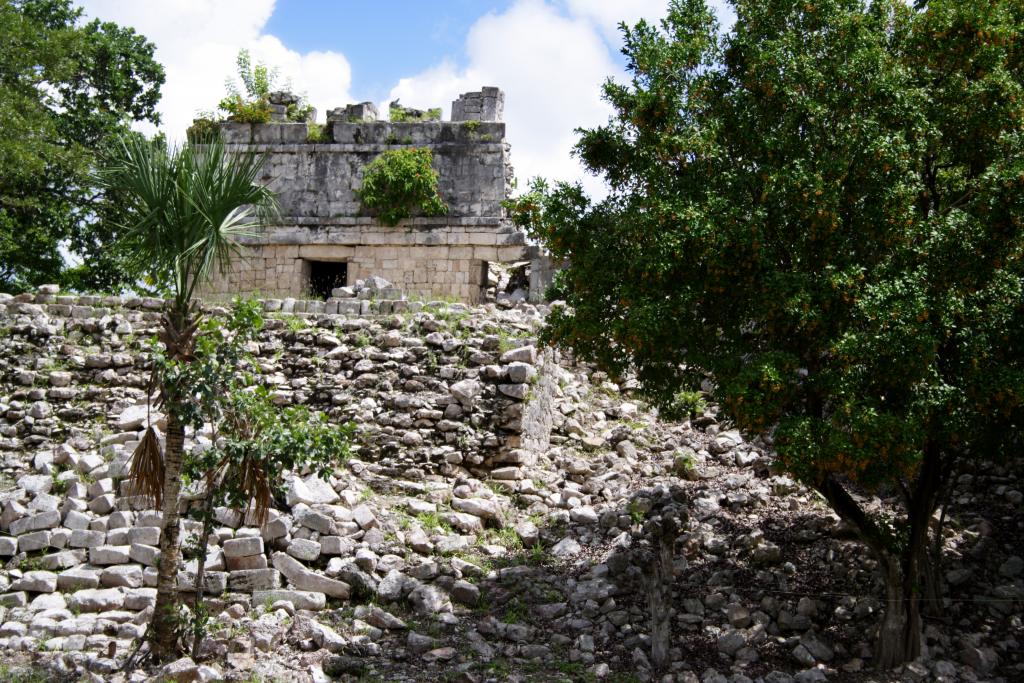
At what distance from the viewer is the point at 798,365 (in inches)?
322

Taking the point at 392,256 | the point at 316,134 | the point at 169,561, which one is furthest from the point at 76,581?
the point at 316,134

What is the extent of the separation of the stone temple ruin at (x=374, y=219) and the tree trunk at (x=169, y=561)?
419 inches

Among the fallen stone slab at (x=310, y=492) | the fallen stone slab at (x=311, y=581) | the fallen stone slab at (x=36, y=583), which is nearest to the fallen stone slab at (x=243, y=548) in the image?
the fallen stone slab at (x=311, y=581)

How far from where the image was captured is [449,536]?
10297 millimetres

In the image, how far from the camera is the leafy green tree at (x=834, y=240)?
26.0ft

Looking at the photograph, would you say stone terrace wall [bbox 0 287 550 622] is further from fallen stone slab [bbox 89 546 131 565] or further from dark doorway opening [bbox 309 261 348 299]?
dark doorway opening [bbox 309 261 348 299]

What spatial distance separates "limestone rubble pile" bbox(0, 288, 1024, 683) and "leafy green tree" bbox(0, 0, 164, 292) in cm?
572

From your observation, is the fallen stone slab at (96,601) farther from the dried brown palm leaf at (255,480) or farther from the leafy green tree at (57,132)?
the leafy green tree at (57,132)

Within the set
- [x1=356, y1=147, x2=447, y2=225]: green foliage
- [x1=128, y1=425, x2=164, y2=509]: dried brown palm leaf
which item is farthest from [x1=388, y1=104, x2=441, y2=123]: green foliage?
[x1=128, y1=425, x2=164, y2=509]: dried brown palm leaf

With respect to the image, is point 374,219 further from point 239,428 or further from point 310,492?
point 239,428

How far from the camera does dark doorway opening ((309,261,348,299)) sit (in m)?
19.6

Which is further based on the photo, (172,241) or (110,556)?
(110,556)

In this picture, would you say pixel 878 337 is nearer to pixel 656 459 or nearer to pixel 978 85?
pixel 978 85

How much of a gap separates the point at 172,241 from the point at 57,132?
14.0 m
